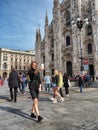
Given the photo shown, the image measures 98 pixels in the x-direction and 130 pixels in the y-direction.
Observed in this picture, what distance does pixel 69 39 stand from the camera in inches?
1282

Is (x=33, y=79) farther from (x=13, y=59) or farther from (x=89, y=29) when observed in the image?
(x=13, y=59)

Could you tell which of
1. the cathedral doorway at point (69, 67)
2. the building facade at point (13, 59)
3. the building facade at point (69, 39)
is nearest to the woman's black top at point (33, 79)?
the building facade at point (69, 39)

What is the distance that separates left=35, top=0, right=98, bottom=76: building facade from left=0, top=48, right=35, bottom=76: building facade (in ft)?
78.6

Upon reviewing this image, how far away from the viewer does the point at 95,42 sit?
26.9m

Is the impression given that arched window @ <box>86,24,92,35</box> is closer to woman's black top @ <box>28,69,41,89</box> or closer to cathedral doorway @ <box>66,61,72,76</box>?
cathedral doorway @ <box>66,61,72,76</box>

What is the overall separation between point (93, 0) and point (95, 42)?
6908 millimetres

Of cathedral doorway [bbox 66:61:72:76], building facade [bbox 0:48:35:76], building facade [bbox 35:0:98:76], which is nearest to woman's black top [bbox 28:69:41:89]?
building facade [bbox 35:0:98:76]

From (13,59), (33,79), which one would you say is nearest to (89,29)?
(33,79)

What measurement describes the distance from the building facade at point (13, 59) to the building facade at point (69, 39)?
24.0m

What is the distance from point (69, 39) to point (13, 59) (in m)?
34.0

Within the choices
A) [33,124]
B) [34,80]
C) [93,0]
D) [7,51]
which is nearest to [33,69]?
[34,80]

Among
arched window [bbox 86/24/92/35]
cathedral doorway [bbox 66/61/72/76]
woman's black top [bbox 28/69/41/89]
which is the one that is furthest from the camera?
cathedral doorway [bbox 66/61/72/76]

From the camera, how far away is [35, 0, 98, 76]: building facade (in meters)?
27.8

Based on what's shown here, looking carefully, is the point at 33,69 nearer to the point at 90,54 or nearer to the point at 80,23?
the point at 80,23
